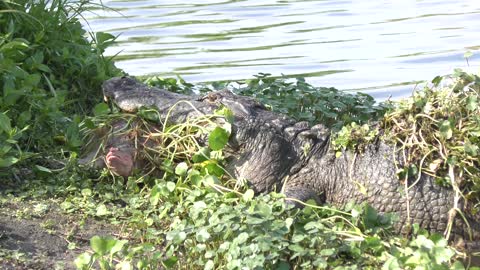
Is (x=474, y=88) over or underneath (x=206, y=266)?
over

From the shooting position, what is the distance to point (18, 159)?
5672mm

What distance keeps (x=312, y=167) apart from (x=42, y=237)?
5.60ft

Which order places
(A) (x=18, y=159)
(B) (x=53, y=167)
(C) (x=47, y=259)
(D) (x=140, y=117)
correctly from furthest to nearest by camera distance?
1. (D) (x=140, y=117)
2. (B) (x=53, y=167)
3. (A) (x=18, y=159)
4. (C) (x=47, y=259)

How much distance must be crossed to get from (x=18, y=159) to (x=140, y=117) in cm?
103

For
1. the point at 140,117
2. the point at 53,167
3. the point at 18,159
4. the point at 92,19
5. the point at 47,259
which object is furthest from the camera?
the point at 92,19

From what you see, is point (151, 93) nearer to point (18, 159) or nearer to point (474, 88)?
point (18, 159)

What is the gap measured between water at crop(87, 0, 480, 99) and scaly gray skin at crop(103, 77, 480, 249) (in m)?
3.37

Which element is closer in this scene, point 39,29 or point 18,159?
point 18,159

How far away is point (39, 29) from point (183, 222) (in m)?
2.49

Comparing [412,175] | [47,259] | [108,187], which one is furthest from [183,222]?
[412,175]

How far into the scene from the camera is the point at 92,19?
12.2m

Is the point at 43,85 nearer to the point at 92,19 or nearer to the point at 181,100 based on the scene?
the point at 181,100

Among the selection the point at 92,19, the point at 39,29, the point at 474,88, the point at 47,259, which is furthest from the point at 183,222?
the point at 92,19

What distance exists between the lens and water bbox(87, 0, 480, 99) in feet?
33.6
